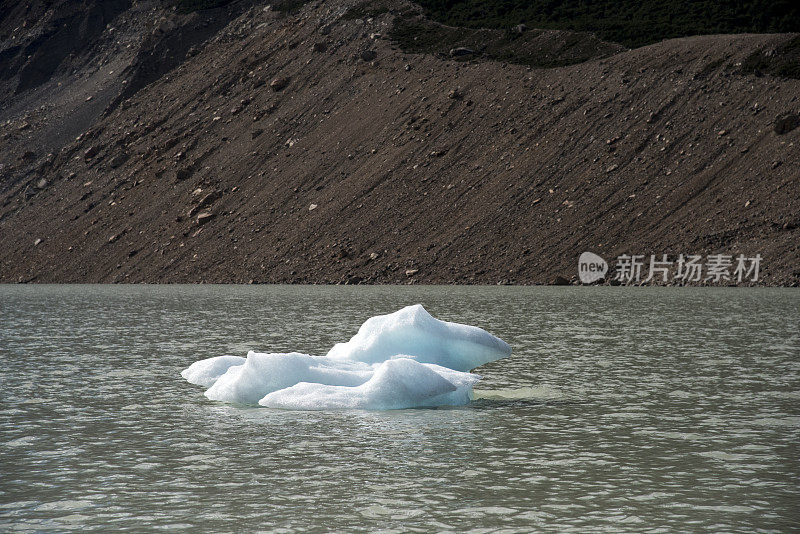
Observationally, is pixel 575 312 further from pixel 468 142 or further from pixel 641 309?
pixel 468 142

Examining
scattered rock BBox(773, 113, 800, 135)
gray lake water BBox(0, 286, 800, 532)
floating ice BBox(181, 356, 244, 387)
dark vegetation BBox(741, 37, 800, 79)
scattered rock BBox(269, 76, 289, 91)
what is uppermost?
scattered rock BBox(269, 76, 289, 91)

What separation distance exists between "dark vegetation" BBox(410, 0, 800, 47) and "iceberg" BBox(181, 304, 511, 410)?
72.7 m

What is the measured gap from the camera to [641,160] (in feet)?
228

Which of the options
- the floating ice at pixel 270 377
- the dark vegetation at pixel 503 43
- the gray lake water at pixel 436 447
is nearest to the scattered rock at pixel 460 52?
the dark vegetation at pixel 503 43

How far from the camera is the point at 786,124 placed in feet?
219

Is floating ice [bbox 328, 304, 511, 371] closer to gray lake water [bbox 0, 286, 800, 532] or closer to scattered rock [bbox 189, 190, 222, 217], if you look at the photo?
gray lake water [bbox 0, 286, 800, 532]

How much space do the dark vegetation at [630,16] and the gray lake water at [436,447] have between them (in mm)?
67796

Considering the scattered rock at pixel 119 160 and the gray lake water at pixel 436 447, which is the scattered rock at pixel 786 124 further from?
the scattered rock at pixel 119 160

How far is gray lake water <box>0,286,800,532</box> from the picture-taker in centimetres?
953

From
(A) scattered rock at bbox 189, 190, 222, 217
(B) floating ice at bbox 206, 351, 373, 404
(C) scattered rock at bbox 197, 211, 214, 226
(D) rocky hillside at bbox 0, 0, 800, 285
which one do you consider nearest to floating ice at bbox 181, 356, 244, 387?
(B) floating ice at bbox 206, 351, 373, 404

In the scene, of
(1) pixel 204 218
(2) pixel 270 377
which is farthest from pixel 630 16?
(2) pixel 270 377

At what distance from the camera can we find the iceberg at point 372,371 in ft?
52.4

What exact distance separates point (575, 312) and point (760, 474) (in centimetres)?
2743

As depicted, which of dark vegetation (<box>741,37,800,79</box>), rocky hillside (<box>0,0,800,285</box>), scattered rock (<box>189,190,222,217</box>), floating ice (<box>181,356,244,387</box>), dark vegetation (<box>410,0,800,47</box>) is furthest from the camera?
dark vegetation (<box>410,0,800,47</box>)
